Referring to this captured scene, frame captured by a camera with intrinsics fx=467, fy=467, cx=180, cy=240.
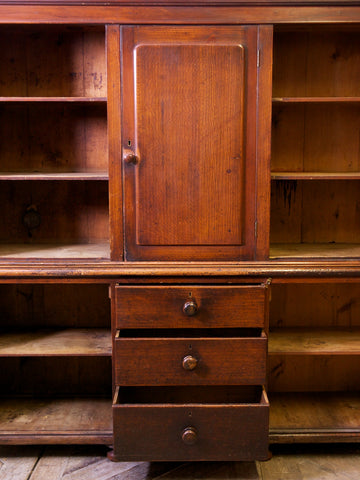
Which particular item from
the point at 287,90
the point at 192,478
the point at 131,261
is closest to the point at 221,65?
the point at 287,90

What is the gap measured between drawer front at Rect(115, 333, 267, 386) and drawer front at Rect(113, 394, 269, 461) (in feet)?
0.33

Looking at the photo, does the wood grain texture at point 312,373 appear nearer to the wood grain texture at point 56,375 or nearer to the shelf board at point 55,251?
the wood grain texture at point 56,375

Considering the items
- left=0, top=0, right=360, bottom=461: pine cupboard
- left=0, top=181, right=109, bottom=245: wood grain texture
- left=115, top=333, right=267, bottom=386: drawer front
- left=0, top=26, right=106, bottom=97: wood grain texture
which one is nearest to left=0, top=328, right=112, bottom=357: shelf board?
left=0, top=0, right=360, bottom=461: pine cupboard

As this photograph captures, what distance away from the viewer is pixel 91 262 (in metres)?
1.88

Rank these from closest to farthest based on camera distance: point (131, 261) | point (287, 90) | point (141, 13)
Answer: point (141, 13) < point (131, 261) < point (287, 90)

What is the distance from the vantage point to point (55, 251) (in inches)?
80.9

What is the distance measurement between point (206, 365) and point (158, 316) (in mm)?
265

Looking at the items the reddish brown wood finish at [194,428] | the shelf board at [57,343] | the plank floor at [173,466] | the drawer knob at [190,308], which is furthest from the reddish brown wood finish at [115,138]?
the plank floor at [173,466]

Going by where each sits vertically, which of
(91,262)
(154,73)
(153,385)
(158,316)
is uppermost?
(154,73)

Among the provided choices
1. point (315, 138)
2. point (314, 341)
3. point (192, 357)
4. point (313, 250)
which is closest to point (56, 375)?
point (192, 357)

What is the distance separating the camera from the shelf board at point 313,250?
1.93 metres

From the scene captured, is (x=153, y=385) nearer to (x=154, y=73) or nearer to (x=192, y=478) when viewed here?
(x=192, y=478)

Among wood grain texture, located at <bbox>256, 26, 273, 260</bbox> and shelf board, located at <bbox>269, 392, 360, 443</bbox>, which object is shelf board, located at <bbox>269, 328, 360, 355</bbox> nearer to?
shelf board, located at <bbox>269, 392, 360, 443</bbox>

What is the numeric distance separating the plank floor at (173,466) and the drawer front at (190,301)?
0.63m
